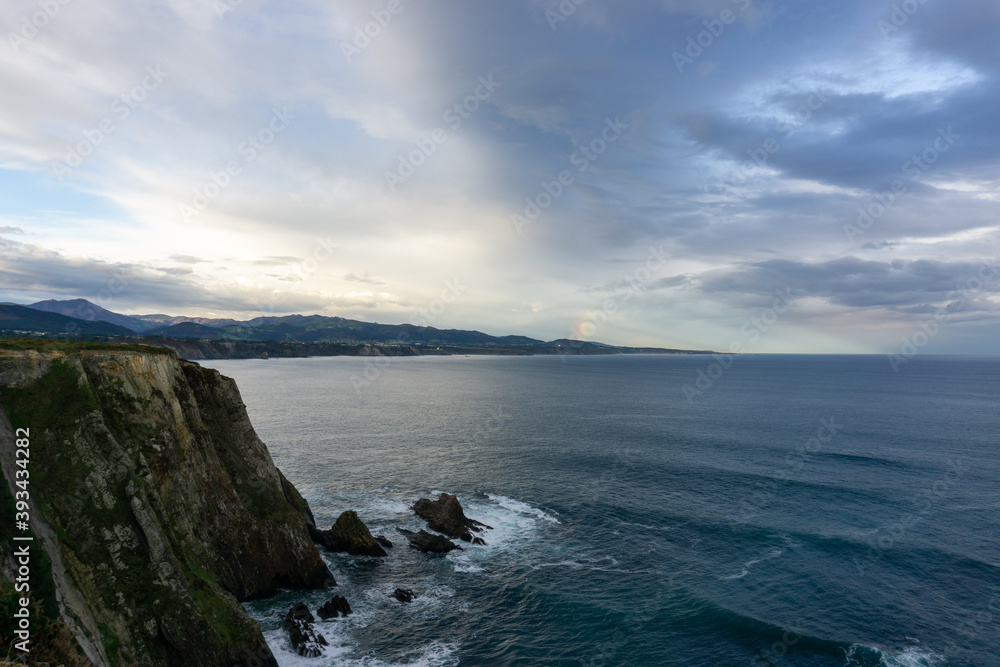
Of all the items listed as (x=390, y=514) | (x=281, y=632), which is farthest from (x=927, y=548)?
(x=281, y=632)

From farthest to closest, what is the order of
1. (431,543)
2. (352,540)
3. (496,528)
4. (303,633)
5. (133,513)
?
(496,528)
(431,543)
(352,540)
(303,633)
(133,513)

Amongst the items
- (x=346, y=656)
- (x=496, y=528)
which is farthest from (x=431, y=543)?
(x=346, y=656)

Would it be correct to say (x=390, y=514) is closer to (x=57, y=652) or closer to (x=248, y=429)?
(x=248, y=429)

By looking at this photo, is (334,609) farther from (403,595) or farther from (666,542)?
(666,542)

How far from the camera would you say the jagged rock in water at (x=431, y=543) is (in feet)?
154

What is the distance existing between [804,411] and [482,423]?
91303 mm

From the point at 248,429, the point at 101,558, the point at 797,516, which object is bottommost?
the point at 797,516

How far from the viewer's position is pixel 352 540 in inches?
1815

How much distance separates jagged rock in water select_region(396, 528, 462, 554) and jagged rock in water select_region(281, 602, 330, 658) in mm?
13741

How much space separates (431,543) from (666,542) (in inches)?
969

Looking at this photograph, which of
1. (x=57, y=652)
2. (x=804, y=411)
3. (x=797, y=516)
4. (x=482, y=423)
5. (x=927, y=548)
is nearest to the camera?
(x=57, y=652)

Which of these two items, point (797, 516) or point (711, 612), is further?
point (797, 516)

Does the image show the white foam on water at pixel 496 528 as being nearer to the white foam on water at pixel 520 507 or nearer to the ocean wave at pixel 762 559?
the white foam on water at pixel 520 507

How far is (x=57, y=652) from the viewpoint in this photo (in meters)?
18.1
